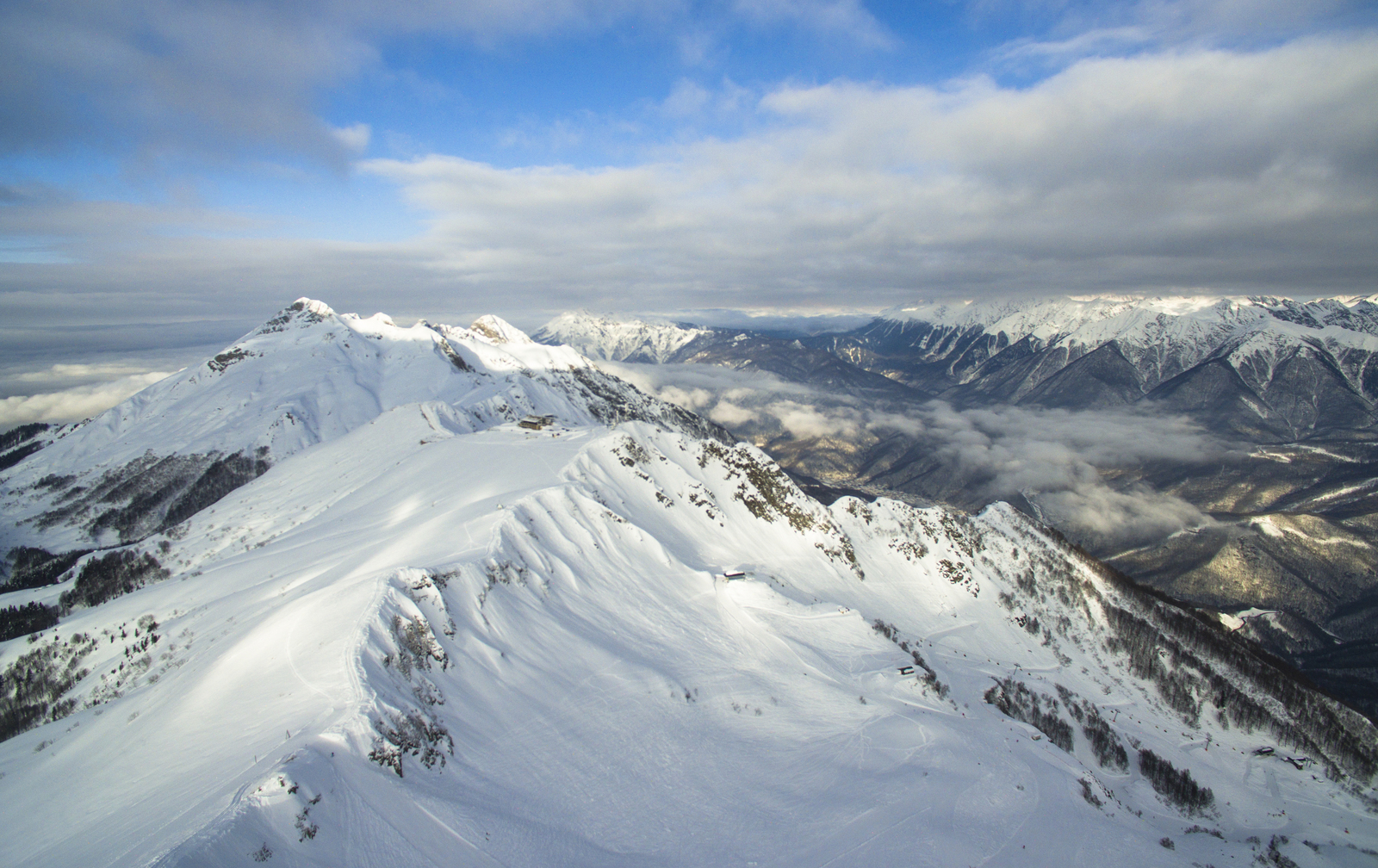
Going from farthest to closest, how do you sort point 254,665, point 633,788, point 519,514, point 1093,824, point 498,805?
point 519,514
point 1093,824
point 254,665
point 633,788
point 498,805

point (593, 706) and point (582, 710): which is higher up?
point (582, 710)

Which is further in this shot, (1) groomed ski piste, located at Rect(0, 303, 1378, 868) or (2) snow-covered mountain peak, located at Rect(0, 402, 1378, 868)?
(1) groomed ski piste, located at Rect(0, 303, 1378, 868)

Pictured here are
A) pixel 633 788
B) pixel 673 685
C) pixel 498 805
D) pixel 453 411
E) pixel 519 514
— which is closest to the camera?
pixel 498 805

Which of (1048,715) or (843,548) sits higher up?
(843,548)

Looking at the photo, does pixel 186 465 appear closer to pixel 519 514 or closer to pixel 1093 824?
pixel 519 514

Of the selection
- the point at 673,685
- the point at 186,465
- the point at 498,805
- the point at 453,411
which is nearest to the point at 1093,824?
the point at 673,685

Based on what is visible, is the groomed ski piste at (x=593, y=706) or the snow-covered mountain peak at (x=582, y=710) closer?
the snow-covered mountain peak at (x=582, y=710)

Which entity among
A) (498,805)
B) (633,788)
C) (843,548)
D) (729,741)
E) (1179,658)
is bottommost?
(1179,658)

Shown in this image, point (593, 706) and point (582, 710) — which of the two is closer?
point (582, 710)
